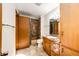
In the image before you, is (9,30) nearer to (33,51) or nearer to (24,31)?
(24,31)

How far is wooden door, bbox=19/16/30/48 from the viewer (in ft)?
4.90

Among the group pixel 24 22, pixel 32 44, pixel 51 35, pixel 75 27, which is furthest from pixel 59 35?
pixel 24 22

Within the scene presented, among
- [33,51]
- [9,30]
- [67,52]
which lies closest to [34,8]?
[9,30]

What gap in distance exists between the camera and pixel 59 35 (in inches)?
60.4

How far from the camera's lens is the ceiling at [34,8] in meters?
1.44

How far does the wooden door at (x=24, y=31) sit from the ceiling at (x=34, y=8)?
0.33ft

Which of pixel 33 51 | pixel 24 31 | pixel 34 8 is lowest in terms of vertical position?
pixel 33 51

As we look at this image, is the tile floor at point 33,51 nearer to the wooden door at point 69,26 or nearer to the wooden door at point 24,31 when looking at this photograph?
the wooden door at point 24,31

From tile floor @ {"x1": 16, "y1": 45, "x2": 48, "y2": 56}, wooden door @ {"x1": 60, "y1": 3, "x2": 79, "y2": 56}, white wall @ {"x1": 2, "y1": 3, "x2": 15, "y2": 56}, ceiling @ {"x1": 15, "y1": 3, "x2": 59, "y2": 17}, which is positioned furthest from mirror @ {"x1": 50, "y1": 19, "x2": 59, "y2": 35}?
white wall @ {"x1": 2, "y1": 3, "x2": 15, "y2": 56}

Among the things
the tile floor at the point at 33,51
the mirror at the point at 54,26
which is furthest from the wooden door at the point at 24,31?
the mirror at the point at 54,26

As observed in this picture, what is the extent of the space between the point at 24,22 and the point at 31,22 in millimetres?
102

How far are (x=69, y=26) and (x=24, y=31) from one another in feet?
2.10

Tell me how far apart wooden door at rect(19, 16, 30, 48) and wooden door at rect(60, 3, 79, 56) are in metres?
0.50

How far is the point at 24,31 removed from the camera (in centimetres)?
151
